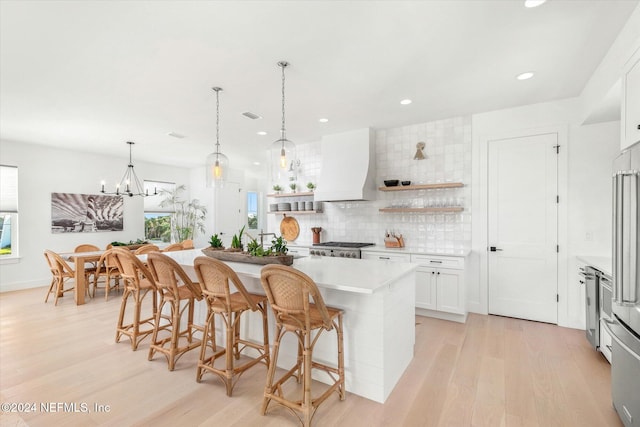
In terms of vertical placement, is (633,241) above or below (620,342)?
above

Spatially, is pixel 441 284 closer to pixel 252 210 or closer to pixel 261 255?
pixel 261 255

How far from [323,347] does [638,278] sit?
77.3 inches

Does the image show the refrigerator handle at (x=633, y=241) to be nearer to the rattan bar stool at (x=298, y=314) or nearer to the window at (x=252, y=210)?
the rattan bar stool at (x=298, y=314)

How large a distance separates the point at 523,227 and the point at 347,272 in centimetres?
275

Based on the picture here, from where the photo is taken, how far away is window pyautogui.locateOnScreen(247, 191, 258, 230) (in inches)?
385

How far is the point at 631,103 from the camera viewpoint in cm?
206

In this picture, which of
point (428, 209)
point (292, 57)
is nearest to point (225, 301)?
point (292, 57)

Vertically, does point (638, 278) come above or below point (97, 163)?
below

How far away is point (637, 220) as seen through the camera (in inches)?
63.8

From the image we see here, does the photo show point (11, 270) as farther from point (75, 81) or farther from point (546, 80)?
point (546, 80)

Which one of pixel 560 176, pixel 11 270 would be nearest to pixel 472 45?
pixel 560 176

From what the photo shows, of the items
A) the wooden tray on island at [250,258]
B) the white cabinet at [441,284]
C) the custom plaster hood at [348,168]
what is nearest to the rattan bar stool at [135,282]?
the wooden tray on island at [250,258]

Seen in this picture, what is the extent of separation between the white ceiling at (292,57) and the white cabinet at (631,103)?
0.39m

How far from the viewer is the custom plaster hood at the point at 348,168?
4.62 meters
